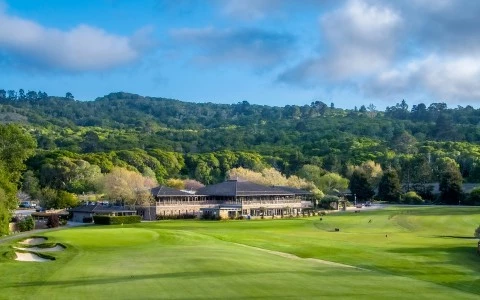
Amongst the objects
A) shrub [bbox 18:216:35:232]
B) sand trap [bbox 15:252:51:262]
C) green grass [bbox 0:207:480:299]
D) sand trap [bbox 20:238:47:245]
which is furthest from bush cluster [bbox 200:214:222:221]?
sand trap [bbox 15:252:51:262]

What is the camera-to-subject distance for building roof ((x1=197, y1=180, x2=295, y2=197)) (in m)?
95.8

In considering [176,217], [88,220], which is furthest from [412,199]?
[88,220]

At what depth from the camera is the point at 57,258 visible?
129ft

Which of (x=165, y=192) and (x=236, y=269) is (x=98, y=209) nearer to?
(x=165, y=192)

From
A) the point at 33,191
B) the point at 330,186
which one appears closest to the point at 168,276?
the point at 33,191

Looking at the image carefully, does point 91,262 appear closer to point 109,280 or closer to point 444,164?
point 109,280

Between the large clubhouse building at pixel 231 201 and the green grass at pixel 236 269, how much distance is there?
1351 inches

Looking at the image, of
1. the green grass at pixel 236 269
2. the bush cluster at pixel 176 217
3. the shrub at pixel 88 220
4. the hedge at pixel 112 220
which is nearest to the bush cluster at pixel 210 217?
the bush cluster at pixel 176 217

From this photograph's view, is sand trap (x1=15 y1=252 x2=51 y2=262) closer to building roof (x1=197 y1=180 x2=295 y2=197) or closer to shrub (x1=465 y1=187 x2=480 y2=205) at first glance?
building roof (x1=197 y1=180 x2=295 y2=197)

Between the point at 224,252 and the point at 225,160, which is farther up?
the point at 225,160

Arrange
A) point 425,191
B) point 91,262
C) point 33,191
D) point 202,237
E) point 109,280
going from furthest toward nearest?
point 425,191, point 33,191, point 202,237, point 91,262, point 109,280

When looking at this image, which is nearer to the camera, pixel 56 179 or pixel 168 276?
pixel 168 276

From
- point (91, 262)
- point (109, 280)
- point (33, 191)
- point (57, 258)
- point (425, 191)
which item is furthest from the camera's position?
point (425, 191)

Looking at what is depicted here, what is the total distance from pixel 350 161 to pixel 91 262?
400ft
